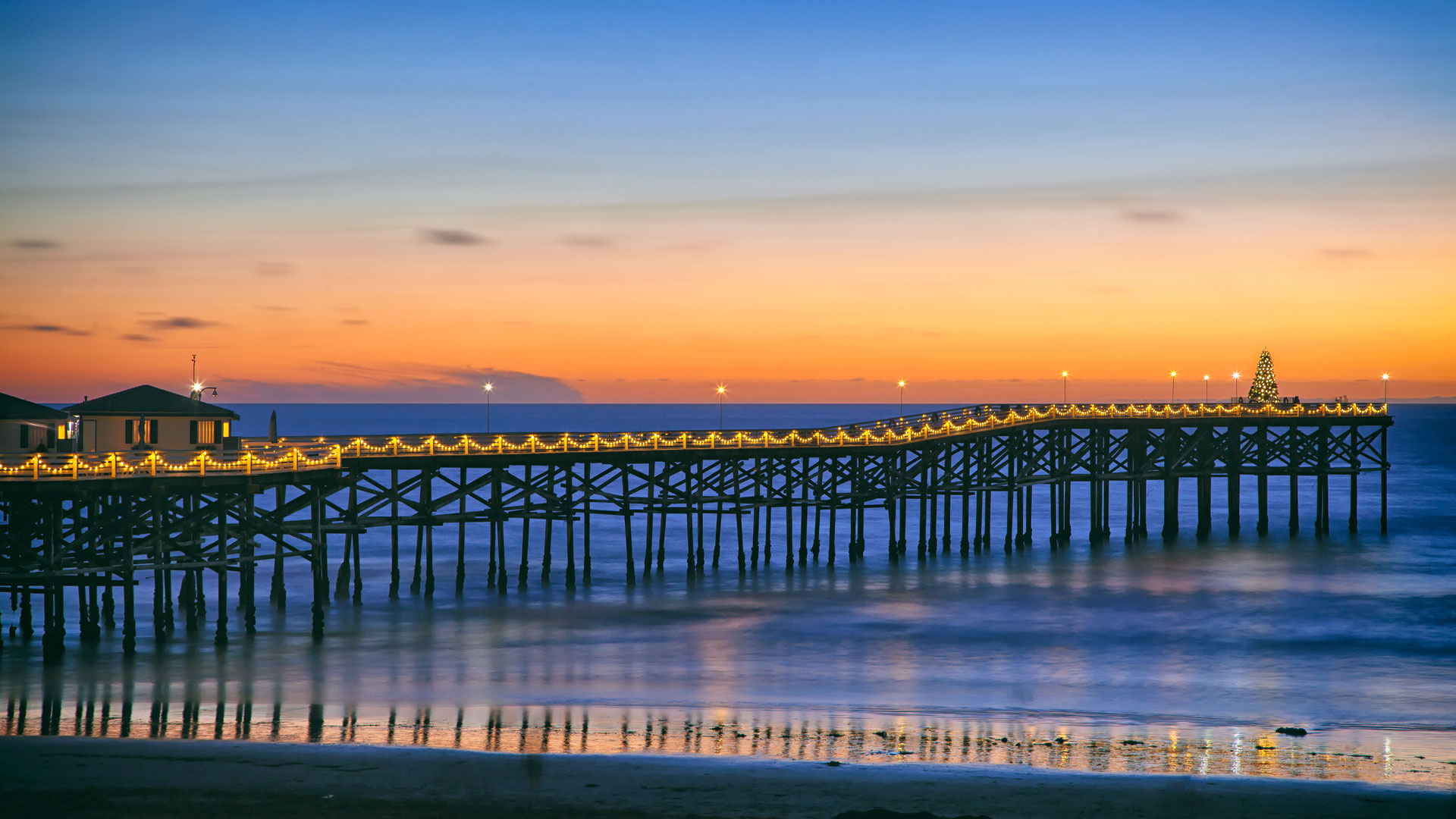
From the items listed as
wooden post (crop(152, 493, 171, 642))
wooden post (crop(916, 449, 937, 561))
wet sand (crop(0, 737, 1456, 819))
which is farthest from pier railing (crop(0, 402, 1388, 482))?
wet sand (crop(0, 737, 1456, 819))

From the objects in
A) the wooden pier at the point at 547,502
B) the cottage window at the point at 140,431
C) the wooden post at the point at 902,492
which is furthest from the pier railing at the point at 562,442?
the cottage window at the point at 140,431

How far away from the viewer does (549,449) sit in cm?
4934

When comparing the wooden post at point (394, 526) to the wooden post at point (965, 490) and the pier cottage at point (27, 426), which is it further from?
the wooden post at point (965, 490)

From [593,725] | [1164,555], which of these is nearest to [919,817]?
[593,725]

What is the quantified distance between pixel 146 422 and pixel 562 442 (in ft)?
49.0

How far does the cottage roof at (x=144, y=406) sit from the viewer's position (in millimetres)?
40469

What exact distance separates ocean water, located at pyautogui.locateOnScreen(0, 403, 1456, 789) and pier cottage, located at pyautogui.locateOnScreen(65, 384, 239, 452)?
5.83 m

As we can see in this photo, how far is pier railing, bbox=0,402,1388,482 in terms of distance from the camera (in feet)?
115

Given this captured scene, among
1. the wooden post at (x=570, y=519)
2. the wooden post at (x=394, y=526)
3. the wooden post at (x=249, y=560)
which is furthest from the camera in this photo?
the wooden post at (x=570, y=519)

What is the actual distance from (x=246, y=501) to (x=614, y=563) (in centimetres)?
2341

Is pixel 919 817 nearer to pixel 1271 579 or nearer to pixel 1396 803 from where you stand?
pixel 1396 803

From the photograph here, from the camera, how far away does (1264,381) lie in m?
91.2

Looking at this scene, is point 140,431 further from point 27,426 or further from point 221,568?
point 221,568

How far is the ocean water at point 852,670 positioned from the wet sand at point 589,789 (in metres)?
1.39
